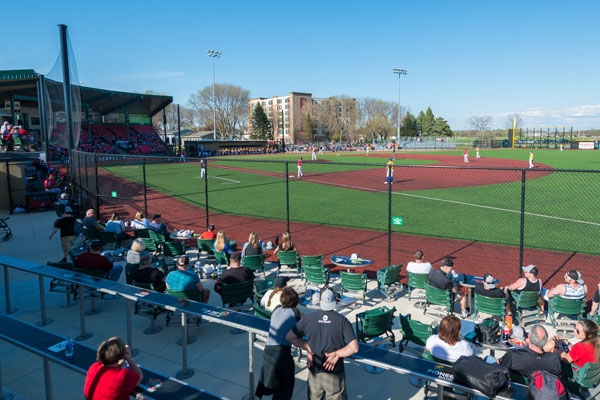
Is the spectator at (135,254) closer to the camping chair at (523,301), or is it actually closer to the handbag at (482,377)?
the handbag at (482,377)

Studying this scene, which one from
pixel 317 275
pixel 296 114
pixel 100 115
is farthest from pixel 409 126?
pixel 317 275

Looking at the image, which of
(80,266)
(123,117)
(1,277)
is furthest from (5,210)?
(123,117)

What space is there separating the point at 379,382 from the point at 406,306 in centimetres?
341

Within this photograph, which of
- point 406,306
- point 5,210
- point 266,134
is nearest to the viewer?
point 406,306

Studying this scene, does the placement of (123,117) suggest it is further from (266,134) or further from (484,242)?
(484,242)

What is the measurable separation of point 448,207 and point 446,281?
13.2 meters

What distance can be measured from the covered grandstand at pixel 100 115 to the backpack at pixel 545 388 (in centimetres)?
3733

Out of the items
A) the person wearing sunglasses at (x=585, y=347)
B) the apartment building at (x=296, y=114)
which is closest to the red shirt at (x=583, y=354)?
the person wearing sunglasses at (x=585, y=347)

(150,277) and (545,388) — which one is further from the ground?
(545,388)

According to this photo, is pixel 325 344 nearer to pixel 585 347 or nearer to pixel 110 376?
pixel 110 376

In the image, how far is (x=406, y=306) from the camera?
9094mm

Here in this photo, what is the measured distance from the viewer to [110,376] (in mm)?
3629

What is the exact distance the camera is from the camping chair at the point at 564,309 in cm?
775

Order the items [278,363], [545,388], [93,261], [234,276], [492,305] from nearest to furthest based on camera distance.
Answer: [545,388] → [278,363] → [492,305] → [234,276] → [93,261]
